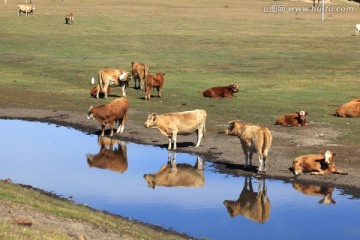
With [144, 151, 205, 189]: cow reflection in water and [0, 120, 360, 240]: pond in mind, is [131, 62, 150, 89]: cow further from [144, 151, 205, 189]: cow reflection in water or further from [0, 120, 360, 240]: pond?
[144, 151, 205, 189]: cow reflection in water

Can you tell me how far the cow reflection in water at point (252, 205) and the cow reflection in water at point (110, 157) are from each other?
14.5 feet

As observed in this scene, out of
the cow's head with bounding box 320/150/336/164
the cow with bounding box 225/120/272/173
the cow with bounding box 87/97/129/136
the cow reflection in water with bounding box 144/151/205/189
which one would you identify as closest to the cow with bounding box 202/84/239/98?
the cow with bounding box 87/97/129/136

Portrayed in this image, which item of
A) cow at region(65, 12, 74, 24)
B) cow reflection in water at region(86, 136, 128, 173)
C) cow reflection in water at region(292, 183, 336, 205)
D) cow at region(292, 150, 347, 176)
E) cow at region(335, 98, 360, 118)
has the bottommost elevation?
cow reflection in water at region(86, 136, 128, 173)

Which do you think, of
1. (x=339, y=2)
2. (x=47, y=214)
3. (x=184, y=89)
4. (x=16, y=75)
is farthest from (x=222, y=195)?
(x=339, y=2)

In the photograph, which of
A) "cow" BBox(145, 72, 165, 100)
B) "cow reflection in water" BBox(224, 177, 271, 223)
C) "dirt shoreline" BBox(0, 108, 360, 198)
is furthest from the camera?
"cow" BBox(145, 72, 165, 100)

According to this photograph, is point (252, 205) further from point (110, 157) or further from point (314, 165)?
point (110, 157)

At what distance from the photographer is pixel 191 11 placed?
103 m

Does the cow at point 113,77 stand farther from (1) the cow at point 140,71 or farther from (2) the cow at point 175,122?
(2) the cow at point 175,122

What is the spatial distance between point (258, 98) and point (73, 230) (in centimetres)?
2217

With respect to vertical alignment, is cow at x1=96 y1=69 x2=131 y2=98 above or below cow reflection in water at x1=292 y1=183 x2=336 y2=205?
above

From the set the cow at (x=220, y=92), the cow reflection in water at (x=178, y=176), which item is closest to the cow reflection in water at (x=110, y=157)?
the cow reflection in water at (x=178, y=176)

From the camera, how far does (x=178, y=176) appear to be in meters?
23.6

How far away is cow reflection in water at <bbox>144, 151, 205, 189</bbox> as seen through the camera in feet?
74.9

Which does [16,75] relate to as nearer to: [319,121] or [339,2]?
[319,121]
